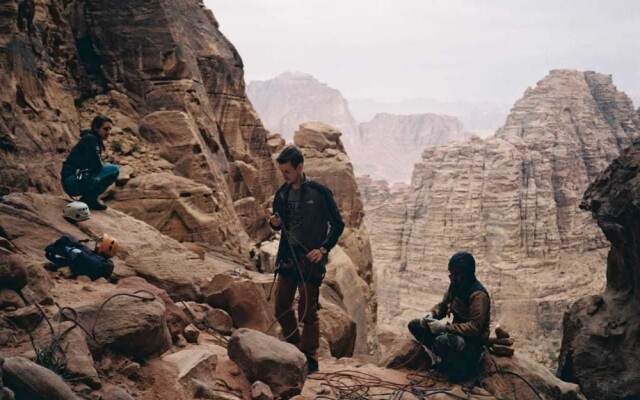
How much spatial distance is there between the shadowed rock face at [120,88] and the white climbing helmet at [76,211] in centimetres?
193

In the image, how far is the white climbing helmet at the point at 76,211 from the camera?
7.84 meters

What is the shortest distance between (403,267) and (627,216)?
69.8 metres

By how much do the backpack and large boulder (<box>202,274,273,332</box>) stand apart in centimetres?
150

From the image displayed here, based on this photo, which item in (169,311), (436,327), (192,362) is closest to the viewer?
(192,362)

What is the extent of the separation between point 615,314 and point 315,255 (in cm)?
541

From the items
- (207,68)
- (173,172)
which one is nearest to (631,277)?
(173,172)

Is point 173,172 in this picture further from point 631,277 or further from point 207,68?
point 631,277

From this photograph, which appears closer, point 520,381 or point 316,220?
point 316,220

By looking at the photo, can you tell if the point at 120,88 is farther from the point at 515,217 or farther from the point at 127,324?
the point at 515,217

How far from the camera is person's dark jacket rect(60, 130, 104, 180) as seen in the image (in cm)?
834

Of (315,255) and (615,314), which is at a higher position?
(315,255)

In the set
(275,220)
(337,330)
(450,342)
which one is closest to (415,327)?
(450,342)

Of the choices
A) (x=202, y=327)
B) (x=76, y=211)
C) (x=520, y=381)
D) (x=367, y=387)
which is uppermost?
(x=76, y=211)

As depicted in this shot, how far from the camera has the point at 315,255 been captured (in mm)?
6043
